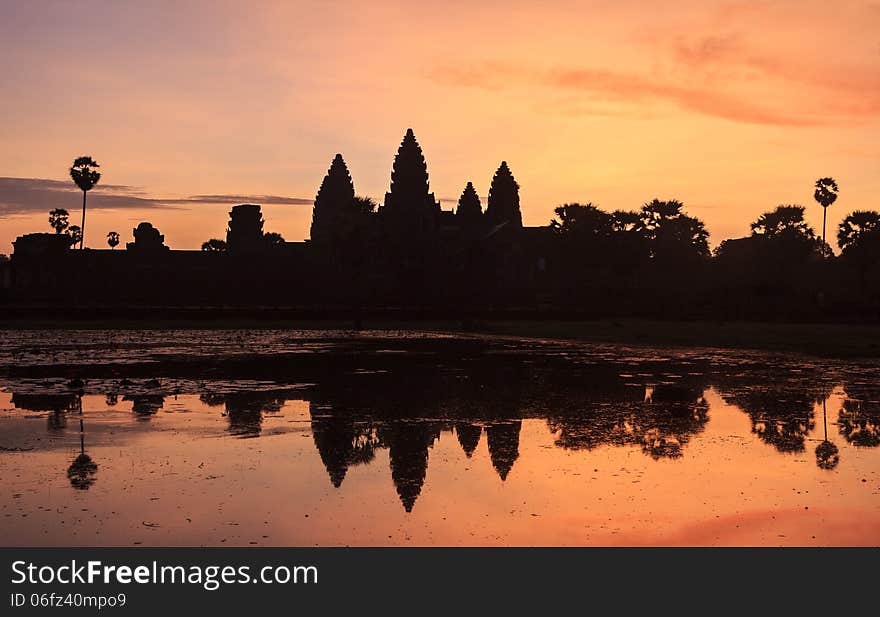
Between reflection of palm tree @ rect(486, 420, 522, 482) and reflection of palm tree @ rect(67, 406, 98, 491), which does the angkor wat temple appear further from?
reflection of palm tree @ rect(67, 406, 98, 491)

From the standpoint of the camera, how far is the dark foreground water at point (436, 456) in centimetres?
1003

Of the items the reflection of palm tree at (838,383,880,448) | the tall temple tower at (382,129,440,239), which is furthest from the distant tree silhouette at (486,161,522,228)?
the reflection of palm tree at (838,383,880,448)

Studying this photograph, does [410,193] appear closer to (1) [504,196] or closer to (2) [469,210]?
(2) [469,210]

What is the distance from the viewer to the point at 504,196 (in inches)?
4481

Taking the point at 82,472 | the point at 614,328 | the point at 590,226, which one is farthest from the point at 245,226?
the point at 82,472

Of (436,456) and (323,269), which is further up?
(323,269)

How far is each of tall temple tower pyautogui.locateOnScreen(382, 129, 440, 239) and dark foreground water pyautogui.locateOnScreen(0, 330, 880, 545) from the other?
7056 centimetres

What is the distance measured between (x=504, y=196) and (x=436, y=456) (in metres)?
101

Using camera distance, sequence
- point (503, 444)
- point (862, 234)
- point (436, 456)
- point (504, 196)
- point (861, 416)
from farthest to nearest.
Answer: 1. point (504, 196)
2. point (862, 234)
3. point (861, 416)
4. point (503, 444)
5. point (436, 456)

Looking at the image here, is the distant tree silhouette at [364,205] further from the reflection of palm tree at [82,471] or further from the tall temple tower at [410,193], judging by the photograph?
the reflection of palm tree at [82,471]

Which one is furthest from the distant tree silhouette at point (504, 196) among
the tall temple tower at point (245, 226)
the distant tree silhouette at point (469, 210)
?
the tall temple tower at point (245, 226)

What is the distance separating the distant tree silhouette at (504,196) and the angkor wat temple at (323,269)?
7.31 metres

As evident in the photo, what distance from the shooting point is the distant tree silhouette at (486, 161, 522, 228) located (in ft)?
370
